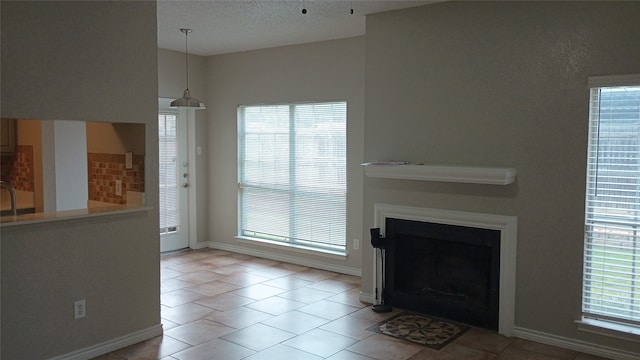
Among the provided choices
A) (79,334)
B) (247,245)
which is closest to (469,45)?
(79,334)

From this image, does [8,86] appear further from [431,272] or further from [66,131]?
[431,272]

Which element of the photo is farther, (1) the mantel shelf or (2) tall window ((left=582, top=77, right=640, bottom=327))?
(1) the mantel shelf

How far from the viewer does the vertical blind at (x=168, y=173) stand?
6.69m

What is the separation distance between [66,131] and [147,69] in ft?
2.44

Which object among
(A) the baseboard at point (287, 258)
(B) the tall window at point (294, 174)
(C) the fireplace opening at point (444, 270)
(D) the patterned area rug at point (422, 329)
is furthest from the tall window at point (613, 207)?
(B) the tall window at point (294, 174)

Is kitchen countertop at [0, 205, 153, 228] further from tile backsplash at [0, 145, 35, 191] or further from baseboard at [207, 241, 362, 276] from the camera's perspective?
baseboard at [207, 241, 362, 276]

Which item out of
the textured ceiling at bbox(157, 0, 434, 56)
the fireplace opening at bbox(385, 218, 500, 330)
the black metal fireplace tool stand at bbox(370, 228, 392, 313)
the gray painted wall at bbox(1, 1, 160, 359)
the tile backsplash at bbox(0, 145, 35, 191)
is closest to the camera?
the gray painted wall at bbox(1, 1, 160, 359)

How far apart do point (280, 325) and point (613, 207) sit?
8.44 ft

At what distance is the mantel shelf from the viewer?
3781 millimetres

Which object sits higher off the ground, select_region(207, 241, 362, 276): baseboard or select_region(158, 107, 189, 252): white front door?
select_region(158, 107, 189, 252): white front door

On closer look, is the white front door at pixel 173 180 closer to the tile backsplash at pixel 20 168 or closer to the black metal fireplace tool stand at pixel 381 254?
the tile backsplash at pixel 20 168

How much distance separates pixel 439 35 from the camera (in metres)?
4.25

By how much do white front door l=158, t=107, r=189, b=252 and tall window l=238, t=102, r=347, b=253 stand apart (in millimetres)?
761

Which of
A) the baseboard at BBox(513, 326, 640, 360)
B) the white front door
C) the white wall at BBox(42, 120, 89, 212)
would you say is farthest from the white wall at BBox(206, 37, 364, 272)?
the white wall at BBox(42, 120, 89, 212)
